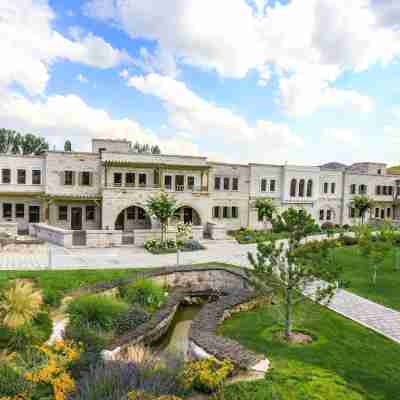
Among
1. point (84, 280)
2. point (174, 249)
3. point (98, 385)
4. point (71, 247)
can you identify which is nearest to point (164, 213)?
point (174, 249)

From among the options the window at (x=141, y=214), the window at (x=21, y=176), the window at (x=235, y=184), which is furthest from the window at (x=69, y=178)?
the window at (x=235, y=184)

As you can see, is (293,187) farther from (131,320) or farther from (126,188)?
(131,320)

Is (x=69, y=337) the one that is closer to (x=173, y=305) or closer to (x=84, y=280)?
(x=173, y=305)

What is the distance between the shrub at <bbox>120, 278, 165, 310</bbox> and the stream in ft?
3.76

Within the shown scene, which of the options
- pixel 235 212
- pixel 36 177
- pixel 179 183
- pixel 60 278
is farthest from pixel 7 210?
pixel 235 212

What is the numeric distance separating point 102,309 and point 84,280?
16.4ft

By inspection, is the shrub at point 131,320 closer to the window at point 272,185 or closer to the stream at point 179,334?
the stream at point 179,334

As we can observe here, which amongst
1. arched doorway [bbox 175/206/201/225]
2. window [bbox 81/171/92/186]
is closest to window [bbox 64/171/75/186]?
window [bbox 81/171/92/186]

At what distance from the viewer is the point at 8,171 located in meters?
29.6

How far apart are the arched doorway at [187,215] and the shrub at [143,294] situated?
61.8 ft

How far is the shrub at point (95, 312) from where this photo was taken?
35.8 feet

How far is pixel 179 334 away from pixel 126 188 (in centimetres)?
1886

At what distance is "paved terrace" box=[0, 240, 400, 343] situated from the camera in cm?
1227

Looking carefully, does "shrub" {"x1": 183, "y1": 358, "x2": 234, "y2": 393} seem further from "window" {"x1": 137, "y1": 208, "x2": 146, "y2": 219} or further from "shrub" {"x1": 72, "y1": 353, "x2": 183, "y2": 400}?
"window" {"x1": 137, "y1": 208, "x2": 146, "y2": 219}
